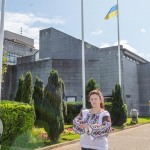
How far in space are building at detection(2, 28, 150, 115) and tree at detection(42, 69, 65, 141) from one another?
19355 mm

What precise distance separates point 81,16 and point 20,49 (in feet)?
120

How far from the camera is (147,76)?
136 ft

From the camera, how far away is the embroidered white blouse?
427 centimetres

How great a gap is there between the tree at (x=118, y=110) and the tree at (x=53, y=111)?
9.93 meters

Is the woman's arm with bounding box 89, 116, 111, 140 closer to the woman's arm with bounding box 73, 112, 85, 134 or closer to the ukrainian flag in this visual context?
the woman's arm with bounding box 73, 112, 85, 134

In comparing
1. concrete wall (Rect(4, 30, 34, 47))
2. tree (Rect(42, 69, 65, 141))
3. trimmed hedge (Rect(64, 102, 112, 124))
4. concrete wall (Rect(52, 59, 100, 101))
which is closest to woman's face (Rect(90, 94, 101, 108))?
tree (Rect(42, 69, 65, 141))

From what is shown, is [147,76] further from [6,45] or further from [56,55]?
[6,45]

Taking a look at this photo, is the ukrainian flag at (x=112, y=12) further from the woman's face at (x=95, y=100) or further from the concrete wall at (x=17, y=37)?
the concrete wall at (x=17, y=37)

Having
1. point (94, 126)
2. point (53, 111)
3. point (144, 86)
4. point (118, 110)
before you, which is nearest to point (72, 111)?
point (118, 110)

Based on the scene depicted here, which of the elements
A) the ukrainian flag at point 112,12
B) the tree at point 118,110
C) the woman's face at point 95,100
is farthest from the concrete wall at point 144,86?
the woman's face at point 95,100

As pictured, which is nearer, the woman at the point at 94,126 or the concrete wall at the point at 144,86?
the woman at the point at 94,126

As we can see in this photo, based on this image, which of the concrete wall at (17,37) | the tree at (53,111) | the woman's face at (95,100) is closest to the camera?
the woman's face at (95,100)

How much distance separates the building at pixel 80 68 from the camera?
107 ft

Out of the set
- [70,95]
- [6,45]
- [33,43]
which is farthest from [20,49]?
[70,95]
